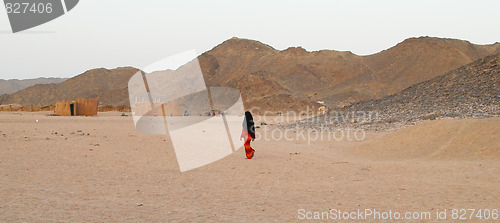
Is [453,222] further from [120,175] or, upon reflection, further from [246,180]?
Answer: [120,175]

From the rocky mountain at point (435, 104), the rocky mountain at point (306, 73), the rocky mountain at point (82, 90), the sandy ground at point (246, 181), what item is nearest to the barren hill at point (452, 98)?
the rocky mountain at point (435, 104)

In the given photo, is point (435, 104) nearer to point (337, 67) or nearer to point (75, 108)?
point (75, 108)

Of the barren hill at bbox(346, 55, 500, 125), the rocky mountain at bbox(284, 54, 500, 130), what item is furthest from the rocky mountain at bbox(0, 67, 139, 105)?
the barren hill at bbox(346, 55, 500, 125)

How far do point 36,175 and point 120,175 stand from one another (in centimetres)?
158

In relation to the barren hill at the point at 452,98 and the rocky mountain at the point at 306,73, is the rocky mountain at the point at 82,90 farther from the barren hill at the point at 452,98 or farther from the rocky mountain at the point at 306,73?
the barren hill at the point at 452,98

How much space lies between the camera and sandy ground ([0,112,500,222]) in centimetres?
594

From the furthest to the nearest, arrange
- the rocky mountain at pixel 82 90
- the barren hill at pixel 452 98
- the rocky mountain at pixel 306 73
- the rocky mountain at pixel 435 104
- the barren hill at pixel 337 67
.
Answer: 1. the rocky mountain at pixel 82 90
2. the barren hill at pixel 337 67
3. the rocky mountain at pixel 306 73
4. the rocky mountain at pixel 435 104
5. the barren hill at pixel 452 98

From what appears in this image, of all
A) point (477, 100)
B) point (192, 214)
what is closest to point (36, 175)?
point (192, 214)

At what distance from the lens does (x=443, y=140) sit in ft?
40.9

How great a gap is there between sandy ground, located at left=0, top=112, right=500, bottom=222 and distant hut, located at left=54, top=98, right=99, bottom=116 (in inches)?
906

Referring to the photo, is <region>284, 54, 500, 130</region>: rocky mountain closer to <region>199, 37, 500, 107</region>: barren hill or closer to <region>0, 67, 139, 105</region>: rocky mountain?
<region>199, 37, 500, 107</region>: barren hill

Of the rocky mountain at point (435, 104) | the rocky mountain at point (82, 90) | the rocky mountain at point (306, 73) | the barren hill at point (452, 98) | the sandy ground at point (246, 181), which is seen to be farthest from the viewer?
the rocky mountain at point (82, 90)

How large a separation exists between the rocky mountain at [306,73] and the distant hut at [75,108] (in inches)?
1033

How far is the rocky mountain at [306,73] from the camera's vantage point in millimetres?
70938
